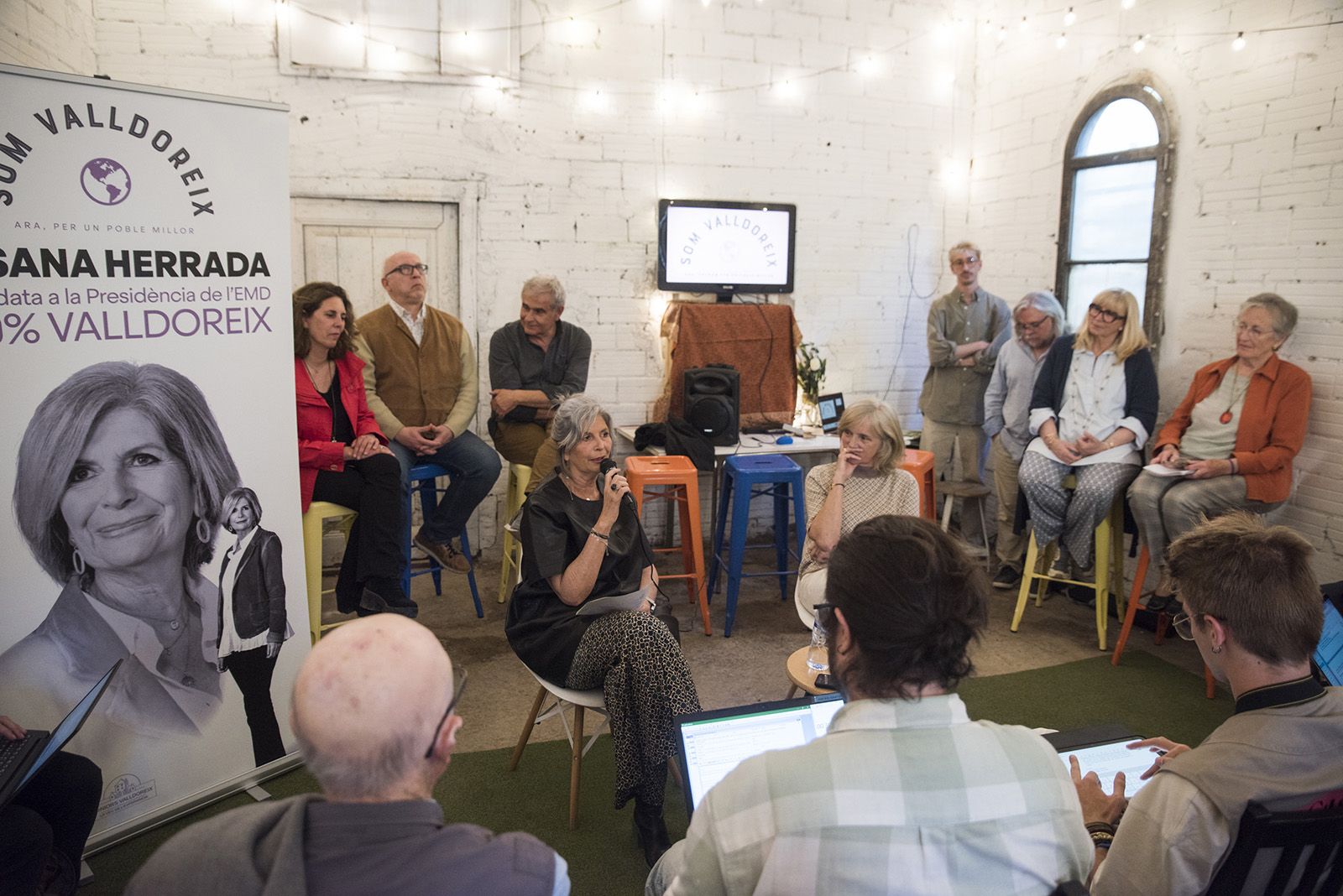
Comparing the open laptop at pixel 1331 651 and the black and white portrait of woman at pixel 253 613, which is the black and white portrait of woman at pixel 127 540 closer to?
the black and white portrait of woman at pixel 253 613

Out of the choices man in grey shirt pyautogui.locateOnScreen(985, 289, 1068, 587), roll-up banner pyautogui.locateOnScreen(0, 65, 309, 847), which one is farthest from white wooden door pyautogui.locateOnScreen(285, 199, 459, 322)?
man in grey shirt pyautogui.locateOnScreen(985, 289, 1068, 587)

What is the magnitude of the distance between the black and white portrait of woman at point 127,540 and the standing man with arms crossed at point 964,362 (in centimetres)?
384

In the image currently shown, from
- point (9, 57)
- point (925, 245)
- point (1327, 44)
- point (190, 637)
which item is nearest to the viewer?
point (190, 637)

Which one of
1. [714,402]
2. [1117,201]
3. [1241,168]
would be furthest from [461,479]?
[1241,168]

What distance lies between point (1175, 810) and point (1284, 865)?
15cm

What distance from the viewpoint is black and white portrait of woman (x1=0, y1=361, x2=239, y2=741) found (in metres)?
2.26

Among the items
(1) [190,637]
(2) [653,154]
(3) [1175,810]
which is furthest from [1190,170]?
(1) [190,637]

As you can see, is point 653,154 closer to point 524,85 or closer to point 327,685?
point 524,85

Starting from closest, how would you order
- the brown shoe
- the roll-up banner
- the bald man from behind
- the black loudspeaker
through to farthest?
the bald man from behind
the roll-up banner
the brown shoe
the black loudspeaker

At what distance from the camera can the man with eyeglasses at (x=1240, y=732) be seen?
4.38ft

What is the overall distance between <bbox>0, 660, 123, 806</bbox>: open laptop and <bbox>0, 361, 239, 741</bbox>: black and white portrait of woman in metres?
0.39

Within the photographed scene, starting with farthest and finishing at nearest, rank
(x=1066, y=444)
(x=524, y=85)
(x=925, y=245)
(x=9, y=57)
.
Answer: (x=925, y=245) → (x=524, y=85) → (x=1066, y=444) → (x=9, y=57)

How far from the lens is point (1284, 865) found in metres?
1.31

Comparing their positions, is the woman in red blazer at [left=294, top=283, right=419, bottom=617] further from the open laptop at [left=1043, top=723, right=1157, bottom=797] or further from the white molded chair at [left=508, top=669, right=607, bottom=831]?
the open laptop at [left=1043, top=723, right=1157, bottom=797]
